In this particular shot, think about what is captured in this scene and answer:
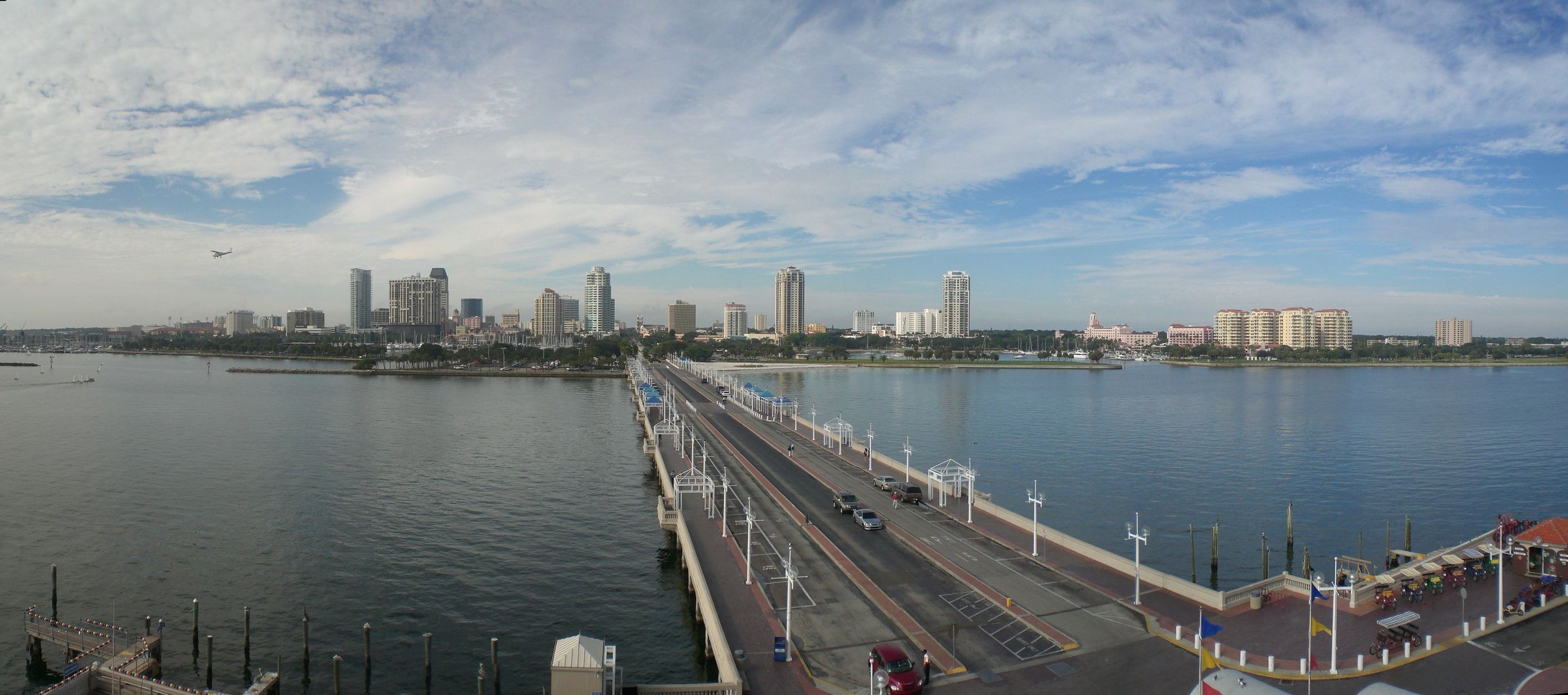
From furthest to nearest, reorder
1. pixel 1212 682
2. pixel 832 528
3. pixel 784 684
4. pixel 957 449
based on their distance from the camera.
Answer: pixel 957 449
pixel 832 528
pixel 784 684
pixel 1212 682

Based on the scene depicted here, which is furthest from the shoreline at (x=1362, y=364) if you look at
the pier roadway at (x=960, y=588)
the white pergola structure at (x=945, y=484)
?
the pier roadway at (x=960, y=588)

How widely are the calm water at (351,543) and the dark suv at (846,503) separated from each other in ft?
19.9

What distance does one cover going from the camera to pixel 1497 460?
4725cm

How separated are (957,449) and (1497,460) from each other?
32203 mm

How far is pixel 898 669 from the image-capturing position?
546 inches

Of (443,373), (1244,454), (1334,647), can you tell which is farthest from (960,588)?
(443,373)

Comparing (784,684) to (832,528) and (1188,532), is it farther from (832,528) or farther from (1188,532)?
(1188,532)

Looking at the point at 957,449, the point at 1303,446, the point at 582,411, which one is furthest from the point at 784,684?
the point at 582,411

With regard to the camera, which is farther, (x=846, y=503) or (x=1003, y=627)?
(x=846, y=503)

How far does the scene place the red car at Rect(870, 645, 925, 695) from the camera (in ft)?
44.2

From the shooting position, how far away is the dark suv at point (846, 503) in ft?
89.6

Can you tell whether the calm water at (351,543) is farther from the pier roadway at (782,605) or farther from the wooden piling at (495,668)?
the pier roadway at (782,605)

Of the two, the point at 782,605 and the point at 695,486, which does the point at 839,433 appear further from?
the point at 782,605

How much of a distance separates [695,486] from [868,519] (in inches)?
317
